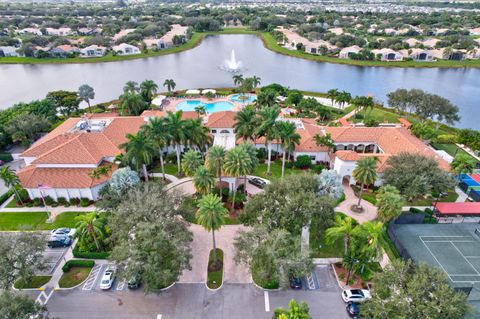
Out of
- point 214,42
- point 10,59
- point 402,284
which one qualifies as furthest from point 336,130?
point 10,59

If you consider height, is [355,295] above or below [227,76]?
above

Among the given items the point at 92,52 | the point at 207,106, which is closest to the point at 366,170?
the point at 207,106

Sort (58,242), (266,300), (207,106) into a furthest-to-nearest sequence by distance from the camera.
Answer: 1. (207,106)
2. (58,242)
3. (266,300)

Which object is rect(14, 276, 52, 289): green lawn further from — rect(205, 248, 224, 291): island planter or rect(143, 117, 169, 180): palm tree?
rect(143, 117, 169, 180): palm tree

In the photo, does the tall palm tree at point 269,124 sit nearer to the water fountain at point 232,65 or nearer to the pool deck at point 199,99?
the pool deck at point 199,99

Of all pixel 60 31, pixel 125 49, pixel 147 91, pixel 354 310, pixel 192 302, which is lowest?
pixel 192 302

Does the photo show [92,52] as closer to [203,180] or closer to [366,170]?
[203,180]

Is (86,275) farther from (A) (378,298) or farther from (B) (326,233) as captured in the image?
(A) (378,298)

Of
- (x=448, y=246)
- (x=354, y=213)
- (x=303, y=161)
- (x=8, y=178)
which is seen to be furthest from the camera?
(x=303, y=161)
